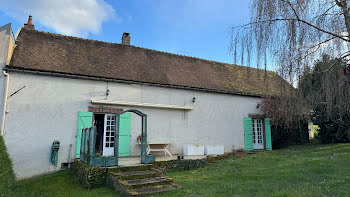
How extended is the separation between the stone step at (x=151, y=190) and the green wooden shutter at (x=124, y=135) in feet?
13.1

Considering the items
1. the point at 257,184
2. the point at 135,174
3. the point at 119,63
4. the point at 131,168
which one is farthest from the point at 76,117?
the point at 257,184

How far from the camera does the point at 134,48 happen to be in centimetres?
1245

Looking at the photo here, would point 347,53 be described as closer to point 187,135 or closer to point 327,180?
point 327,180

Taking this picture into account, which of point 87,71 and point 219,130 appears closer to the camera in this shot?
point 87,71

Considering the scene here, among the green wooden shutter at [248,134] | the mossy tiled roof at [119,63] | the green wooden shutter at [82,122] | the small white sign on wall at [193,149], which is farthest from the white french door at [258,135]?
the green wooden shutter at [82,122]

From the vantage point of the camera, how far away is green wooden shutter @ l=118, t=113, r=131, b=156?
925 cm

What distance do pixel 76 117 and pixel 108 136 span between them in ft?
4.88

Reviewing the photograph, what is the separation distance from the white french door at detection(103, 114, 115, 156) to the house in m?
0.04

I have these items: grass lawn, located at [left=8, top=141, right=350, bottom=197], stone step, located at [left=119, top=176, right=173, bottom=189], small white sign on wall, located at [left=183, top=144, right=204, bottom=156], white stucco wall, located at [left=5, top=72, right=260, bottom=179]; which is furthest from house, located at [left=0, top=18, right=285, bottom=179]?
stone step, located at [left=119, top=176, right=173, bottom=189]

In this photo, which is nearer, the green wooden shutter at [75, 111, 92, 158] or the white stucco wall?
the white stucco wall

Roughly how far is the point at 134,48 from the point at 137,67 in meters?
1.93

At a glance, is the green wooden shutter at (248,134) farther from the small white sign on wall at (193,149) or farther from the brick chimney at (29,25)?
the brick chimney at (29,25)

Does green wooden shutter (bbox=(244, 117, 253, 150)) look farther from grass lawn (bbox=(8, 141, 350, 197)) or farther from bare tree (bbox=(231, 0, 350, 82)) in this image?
bare tree (bbox=(231, 0, 350, 82))

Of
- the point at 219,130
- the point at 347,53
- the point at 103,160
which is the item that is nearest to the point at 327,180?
the point at 347,53
